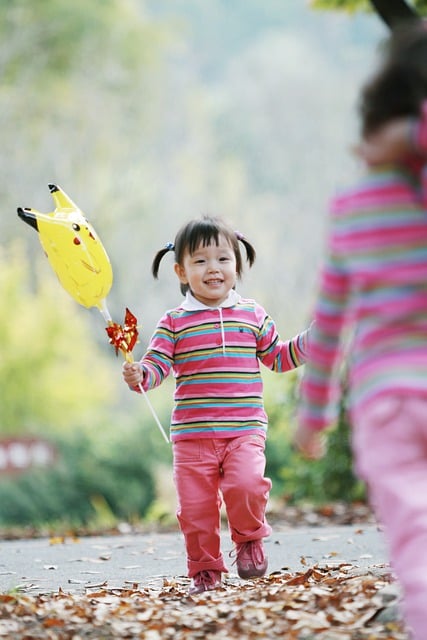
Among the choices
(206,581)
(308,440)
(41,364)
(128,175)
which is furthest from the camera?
(128,175)

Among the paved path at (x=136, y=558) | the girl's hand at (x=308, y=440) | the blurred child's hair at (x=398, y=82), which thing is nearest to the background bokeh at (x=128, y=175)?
the paved path at (x=136, y=558)

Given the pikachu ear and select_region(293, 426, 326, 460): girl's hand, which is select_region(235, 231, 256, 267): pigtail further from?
select_region(293, 426, 326, 460): girl's hand

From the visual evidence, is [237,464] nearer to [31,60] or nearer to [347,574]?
[347,574]

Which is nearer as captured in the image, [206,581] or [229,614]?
[229,614]

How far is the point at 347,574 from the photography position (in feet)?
13.8

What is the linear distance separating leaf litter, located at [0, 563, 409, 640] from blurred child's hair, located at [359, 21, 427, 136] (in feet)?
4.48

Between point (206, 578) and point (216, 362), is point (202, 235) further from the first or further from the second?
point (206, 578)

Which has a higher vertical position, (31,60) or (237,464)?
(31,60)

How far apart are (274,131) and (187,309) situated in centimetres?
3712

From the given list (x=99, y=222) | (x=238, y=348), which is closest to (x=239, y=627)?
(x=238, y=348)

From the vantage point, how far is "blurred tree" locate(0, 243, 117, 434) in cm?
1862

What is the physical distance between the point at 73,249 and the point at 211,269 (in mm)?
523

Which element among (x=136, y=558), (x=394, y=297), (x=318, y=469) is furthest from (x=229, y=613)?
(x=318, y=469)

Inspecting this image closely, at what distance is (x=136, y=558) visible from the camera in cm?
557
